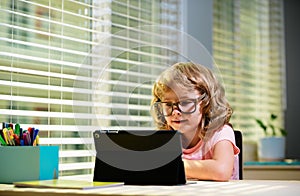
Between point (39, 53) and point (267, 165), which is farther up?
point (39, 53)

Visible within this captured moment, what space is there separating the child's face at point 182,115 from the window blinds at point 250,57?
1747 millimetres

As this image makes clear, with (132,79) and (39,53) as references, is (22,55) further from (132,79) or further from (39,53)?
(132,79)

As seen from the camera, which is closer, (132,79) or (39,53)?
(39,53)

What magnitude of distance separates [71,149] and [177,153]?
2.53 feet

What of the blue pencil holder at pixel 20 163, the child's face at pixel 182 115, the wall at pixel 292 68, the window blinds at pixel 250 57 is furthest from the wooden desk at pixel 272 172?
the blue pencil holder at pixel 20 163

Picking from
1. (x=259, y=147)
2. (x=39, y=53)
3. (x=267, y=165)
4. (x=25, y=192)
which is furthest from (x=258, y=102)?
(x=25, y=192)

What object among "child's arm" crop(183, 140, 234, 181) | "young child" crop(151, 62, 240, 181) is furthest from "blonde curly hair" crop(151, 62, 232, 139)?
"child's arm" crop(183, 140, 234, 181)

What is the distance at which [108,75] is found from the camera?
243 centimetres

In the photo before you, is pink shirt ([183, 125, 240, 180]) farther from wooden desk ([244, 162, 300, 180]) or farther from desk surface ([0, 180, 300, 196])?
wooden desk ([244, 162, 300, 180])

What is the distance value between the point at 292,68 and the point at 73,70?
2.24 meters

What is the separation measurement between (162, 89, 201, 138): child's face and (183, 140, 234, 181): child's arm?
12cm

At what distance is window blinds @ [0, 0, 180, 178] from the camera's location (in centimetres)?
199

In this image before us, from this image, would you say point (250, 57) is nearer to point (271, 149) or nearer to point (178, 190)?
point (271, 149)

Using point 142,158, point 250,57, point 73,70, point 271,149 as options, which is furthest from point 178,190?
point 250,57
